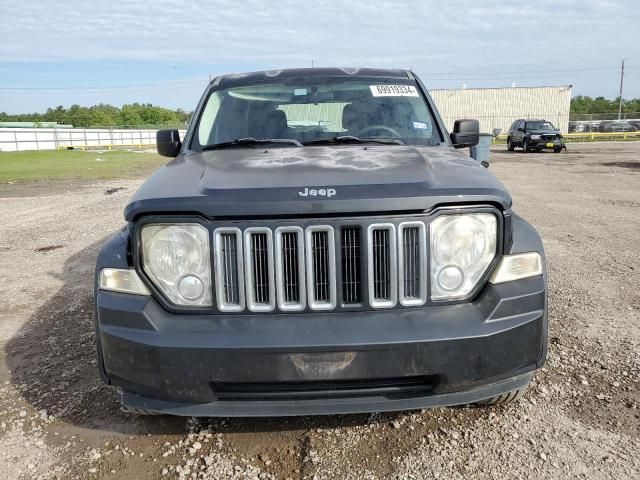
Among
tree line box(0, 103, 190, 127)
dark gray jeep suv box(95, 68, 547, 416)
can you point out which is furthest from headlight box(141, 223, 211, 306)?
tree line box(0, 103, 190, 127)

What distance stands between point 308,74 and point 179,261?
2.28 metres

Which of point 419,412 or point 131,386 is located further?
point 419,412

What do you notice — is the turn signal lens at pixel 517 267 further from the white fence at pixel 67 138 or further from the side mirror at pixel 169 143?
the white fence at pixel 67 138

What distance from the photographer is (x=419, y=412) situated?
114 inches

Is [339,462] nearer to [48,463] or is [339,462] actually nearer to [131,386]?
[131,386]

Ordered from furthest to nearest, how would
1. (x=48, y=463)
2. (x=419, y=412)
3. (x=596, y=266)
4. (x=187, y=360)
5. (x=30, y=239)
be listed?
(x=30, y=239) < (x=596, y=266) < (x=419, y=412) < (x=48, y=463) < (x=187, y=360)

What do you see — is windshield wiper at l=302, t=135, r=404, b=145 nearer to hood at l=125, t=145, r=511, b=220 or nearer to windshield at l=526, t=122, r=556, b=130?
hood at l=125, t=145, r=511, b=220

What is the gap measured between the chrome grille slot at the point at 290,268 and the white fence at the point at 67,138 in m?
36.1

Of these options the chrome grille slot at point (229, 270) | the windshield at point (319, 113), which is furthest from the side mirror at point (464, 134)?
the chrome grille slot at point (229, 270)

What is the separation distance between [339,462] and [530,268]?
125cm

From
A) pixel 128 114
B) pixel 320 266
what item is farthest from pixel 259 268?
pixel 128 114

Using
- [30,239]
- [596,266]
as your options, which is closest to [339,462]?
[596,266]

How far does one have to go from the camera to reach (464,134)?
4047 millimetres

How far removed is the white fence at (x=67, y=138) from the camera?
1645 inches
